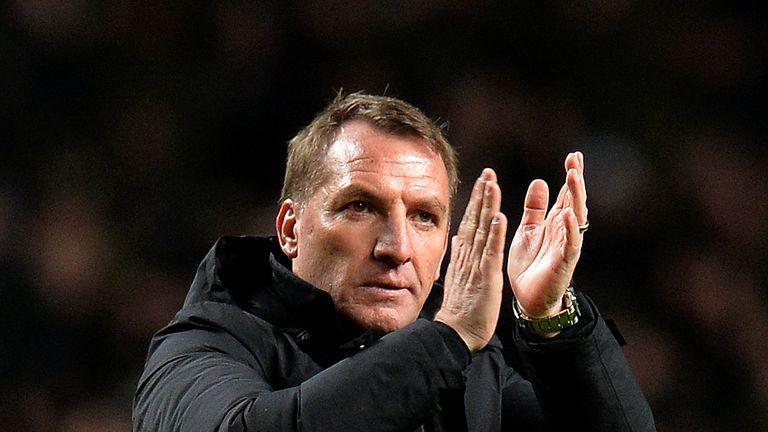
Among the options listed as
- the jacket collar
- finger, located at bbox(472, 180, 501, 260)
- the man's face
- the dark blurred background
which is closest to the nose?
the man's face

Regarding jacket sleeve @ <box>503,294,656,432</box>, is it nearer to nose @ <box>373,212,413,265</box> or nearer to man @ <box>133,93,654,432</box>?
man @ <box>133,93,654,432</box>

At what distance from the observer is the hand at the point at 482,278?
84.5 inches

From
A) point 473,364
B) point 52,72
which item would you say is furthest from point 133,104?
point 473,364

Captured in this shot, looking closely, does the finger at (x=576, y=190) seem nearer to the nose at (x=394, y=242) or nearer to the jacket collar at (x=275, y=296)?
the nose at (x=394, y=242)

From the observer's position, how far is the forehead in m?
2.43

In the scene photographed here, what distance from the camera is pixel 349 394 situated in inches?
77.5

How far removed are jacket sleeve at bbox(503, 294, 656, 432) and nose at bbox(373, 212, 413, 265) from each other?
0.26 metres

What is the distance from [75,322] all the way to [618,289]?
5.66 ft

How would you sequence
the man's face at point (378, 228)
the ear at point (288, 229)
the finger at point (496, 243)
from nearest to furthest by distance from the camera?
the finger at point (496, 243) → the man's face at point (378, 228) → the ear at point (288, 229)

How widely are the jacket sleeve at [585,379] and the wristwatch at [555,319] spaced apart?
15 millimetres

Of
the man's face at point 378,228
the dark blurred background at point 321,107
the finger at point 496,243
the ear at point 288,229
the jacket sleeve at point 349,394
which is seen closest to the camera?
the jacket sleeve at point 349,394

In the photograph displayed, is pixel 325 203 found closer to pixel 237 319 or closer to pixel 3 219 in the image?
pixel 237 319

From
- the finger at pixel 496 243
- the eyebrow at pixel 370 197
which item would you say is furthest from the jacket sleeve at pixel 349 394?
the eyebrow at pixel 370 197

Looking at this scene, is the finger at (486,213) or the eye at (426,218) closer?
the finger at (486,213)
